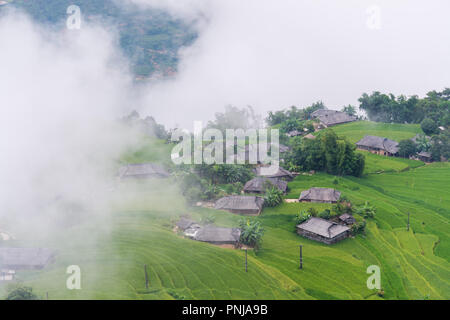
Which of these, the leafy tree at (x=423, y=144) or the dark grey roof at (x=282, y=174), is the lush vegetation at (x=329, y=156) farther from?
the leafy tree at (x=423, y=144)

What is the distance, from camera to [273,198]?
207 ft

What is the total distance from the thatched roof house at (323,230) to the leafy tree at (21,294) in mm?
31921

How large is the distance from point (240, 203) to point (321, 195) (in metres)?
12.4

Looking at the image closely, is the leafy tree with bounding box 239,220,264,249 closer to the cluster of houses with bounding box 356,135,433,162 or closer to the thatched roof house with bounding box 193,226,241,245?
the thatched roof house with bounding box 193,226,241,245

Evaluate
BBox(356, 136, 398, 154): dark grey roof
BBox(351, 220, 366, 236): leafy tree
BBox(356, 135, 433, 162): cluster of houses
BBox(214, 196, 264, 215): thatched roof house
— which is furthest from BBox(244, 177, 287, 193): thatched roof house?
BBox(356, 136, 398, 154): dark grey roof

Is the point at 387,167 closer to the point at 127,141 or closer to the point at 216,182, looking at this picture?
the point at 216,182

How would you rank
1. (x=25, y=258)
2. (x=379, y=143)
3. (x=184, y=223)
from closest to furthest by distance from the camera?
(x=25, y=258)
(x=184, y=223)
(x=379, y=143)

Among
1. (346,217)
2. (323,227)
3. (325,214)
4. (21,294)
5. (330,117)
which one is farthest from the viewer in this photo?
(330,117)

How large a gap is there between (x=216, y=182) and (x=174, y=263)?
24.7 m

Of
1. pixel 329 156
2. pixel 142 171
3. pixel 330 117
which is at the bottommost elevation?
pixel 142 171

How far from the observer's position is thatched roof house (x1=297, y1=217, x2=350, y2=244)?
53375mm

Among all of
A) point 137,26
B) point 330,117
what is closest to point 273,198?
point 330,117

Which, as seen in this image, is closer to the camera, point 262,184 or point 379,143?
point 262,184

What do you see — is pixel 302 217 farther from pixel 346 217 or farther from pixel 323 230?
pixel 346 217
